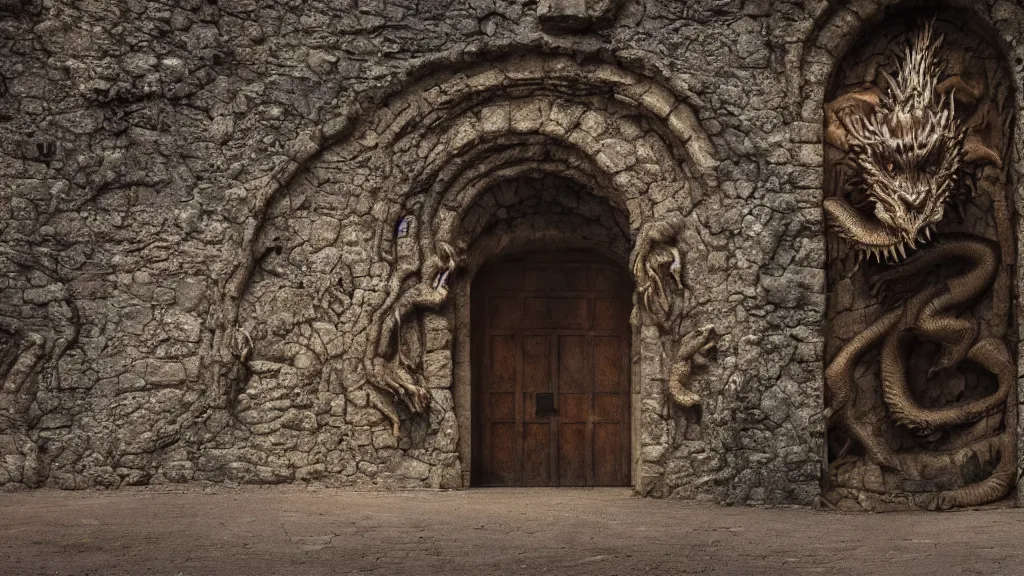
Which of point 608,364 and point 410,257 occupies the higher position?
point 410,257

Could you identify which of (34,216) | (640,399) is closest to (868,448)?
(640,399)

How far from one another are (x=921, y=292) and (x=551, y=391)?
118 inches

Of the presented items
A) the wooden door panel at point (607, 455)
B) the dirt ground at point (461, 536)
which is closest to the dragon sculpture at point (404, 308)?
the dirt ground at point (461, 536)

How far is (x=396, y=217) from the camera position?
430 inches

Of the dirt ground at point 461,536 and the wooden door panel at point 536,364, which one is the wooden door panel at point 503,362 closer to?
the wooden door panel at point 536,364

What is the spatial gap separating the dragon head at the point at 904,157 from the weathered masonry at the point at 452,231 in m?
0.03

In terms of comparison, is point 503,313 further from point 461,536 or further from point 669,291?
point 461,536

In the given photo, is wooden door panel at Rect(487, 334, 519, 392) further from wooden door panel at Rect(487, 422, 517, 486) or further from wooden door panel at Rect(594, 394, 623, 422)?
wooden door panel at Rect(594, 394, 623, 422)

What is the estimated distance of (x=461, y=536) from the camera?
29.8ft

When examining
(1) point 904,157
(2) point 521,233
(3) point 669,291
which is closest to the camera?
(1) point 904,157

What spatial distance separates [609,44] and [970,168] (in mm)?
2825

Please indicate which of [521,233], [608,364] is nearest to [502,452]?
[608,364]

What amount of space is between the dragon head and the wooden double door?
2126mm

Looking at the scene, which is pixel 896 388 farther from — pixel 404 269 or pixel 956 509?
pixel 404 269
